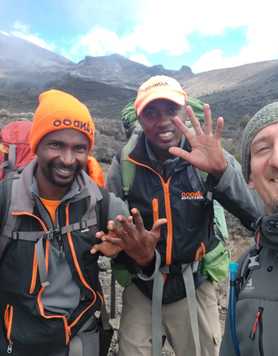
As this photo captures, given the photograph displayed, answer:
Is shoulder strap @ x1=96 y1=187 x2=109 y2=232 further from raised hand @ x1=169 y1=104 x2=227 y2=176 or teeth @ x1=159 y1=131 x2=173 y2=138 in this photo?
teeth @ x1=159 y1=131 x2=173 y2=138

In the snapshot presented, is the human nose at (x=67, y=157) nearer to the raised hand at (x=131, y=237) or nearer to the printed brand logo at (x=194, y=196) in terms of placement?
the raised hand at (x=131, y=237)

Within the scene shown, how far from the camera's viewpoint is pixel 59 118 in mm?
2814

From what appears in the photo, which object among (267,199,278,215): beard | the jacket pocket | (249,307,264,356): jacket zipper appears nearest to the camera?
(249,307,264,356): jacket zipper

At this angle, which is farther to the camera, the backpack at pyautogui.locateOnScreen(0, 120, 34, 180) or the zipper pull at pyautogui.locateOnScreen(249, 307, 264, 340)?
the backpack at pyautogui.locateOnScreen(0, 120, 34, 180)

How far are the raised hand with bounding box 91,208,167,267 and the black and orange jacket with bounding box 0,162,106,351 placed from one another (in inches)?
5.2

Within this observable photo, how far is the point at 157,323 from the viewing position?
325 cm

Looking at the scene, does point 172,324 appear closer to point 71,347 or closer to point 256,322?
point 71,347

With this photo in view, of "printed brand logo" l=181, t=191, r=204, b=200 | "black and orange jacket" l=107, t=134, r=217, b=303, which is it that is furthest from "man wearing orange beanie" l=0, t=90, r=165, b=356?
"printed brand logo" l=181, t=191, r=204, b=200

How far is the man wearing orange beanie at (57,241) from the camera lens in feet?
8.56

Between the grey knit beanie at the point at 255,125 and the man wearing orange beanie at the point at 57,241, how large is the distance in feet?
2.13

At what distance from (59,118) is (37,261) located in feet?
3.05

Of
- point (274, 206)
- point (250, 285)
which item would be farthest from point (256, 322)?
point (274, 206)

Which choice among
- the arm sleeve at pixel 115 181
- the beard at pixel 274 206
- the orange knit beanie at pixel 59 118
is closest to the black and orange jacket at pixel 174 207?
the arm sleeve at pixel 115 181

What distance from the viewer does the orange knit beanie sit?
2809mm
